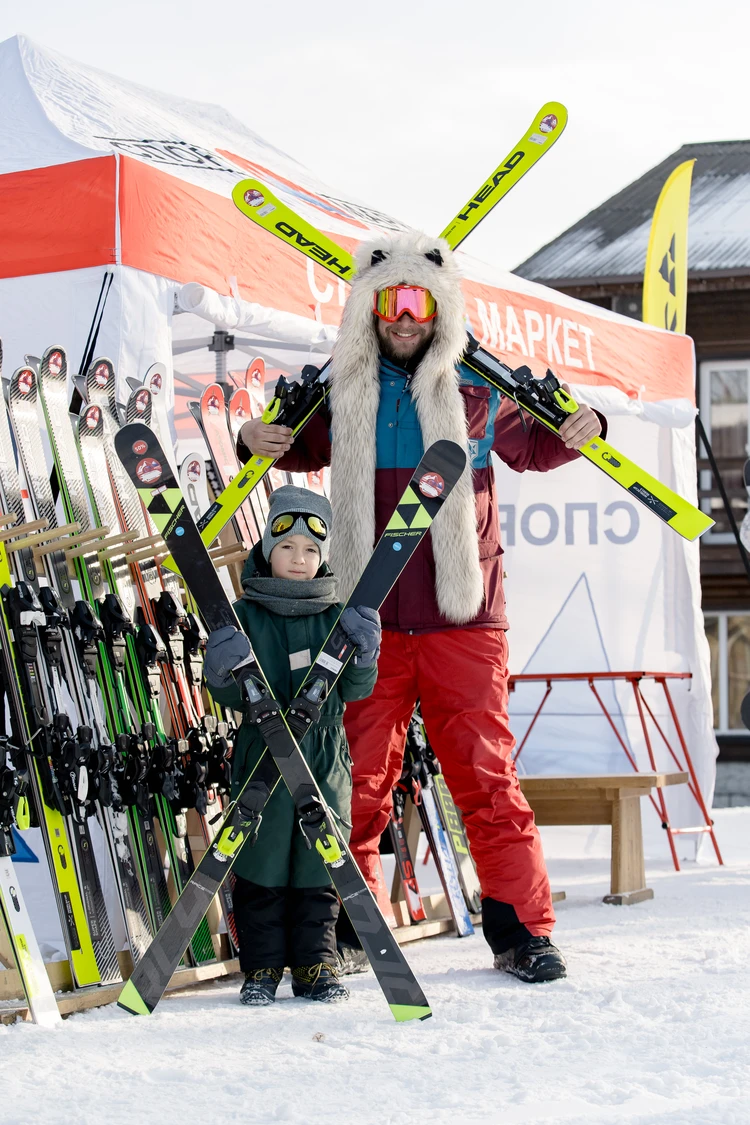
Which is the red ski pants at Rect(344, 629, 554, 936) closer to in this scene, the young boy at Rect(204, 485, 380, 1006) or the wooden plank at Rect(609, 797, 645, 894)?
the young boy at Rect(204, 485, 380, 1006)

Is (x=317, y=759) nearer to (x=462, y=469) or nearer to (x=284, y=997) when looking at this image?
(x=284, y=997)

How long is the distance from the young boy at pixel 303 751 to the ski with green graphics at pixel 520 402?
0.85 ft

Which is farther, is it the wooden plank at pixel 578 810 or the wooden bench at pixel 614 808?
the wooden plank at pixel 578 810

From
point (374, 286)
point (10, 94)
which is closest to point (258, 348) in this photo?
point (10, 94)

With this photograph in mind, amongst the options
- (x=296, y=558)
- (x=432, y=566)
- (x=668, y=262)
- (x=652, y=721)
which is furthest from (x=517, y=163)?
(x=652, y=721)

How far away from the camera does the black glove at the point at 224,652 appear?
272 cm

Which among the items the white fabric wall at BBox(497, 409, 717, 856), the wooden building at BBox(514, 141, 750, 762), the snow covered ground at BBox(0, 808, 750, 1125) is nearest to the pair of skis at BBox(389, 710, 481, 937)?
the snow covered ground at BBox(0, 808, 750, 1125)

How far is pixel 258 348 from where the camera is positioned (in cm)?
528

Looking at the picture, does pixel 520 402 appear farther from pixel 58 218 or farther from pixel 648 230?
pixel 648 230

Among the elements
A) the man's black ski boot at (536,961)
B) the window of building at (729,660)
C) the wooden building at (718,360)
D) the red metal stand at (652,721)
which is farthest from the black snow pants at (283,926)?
the window of building at (729,660)

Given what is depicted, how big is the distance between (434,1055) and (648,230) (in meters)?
13.6

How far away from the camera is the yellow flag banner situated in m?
6.97

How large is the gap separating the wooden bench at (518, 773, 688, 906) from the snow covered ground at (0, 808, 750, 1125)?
1.28 m

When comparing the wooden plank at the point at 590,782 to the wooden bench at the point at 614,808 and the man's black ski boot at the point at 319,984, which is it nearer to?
the wooden bench at the point at 614,808
